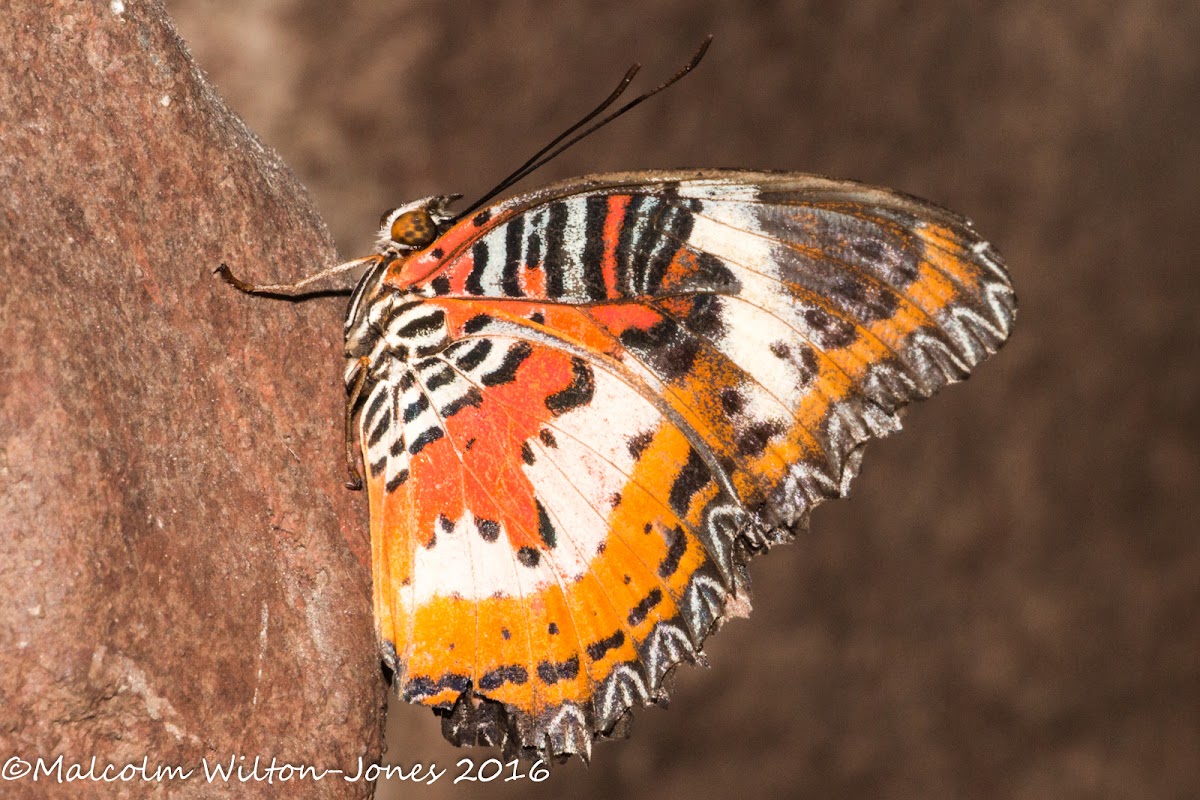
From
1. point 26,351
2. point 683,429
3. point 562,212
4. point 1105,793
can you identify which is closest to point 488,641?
point 683,429

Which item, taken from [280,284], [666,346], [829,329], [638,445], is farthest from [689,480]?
[280,284]

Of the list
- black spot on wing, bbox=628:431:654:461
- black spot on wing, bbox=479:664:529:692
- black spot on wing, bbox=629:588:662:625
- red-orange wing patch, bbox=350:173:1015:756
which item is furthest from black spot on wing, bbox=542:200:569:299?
black spot on wing, bbox=479:664:529:692

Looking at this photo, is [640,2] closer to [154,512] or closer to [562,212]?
[562,212]

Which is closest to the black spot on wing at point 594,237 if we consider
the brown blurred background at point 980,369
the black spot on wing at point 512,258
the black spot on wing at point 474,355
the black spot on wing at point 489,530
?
the black spot on wing at point 512,258

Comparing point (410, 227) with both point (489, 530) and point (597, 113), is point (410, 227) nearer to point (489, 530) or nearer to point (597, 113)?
point (597, 113)

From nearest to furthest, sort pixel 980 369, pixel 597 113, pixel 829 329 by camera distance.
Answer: pixel 829 329 → pixel 597 113 → pixel 980 369

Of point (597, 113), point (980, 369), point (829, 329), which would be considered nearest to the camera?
point (829, 329)
